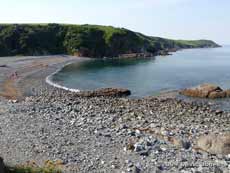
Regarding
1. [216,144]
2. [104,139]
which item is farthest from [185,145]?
[104,139]

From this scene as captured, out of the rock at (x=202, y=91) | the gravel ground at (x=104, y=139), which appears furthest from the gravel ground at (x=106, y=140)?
the rock at (x=202, y=91)

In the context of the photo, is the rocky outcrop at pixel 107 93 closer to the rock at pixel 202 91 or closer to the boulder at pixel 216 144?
the rock at pixel 202 91

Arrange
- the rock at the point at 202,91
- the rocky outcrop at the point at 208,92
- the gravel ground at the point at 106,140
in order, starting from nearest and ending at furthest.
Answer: the gravel ground at the point at 106,140, the rocky outcrop at the point at 208,92, the rock at the point at 202,91

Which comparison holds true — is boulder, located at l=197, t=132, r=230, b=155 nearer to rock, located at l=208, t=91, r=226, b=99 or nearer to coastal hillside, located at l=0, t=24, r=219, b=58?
rock, located at l=208, t=91, r=226, b=99

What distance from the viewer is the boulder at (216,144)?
2333 cm

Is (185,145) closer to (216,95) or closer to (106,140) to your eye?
(106,140)

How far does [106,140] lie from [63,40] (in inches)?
5683

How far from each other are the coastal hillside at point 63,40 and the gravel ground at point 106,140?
119 m

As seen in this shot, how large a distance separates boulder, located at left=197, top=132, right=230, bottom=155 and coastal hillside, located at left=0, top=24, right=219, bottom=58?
131 metres

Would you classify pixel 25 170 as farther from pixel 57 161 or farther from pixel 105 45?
pixel 105 45

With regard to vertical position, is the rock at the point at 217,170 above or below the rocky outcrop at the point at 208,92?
above

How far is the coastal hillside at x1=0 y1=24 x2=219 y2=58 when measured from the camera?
153 m

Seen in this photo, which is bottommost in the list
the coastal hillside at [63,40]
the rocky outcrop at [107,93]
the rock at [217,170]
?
the rocky outcrop at [107,93]

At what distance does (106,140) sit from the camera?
958 inches
